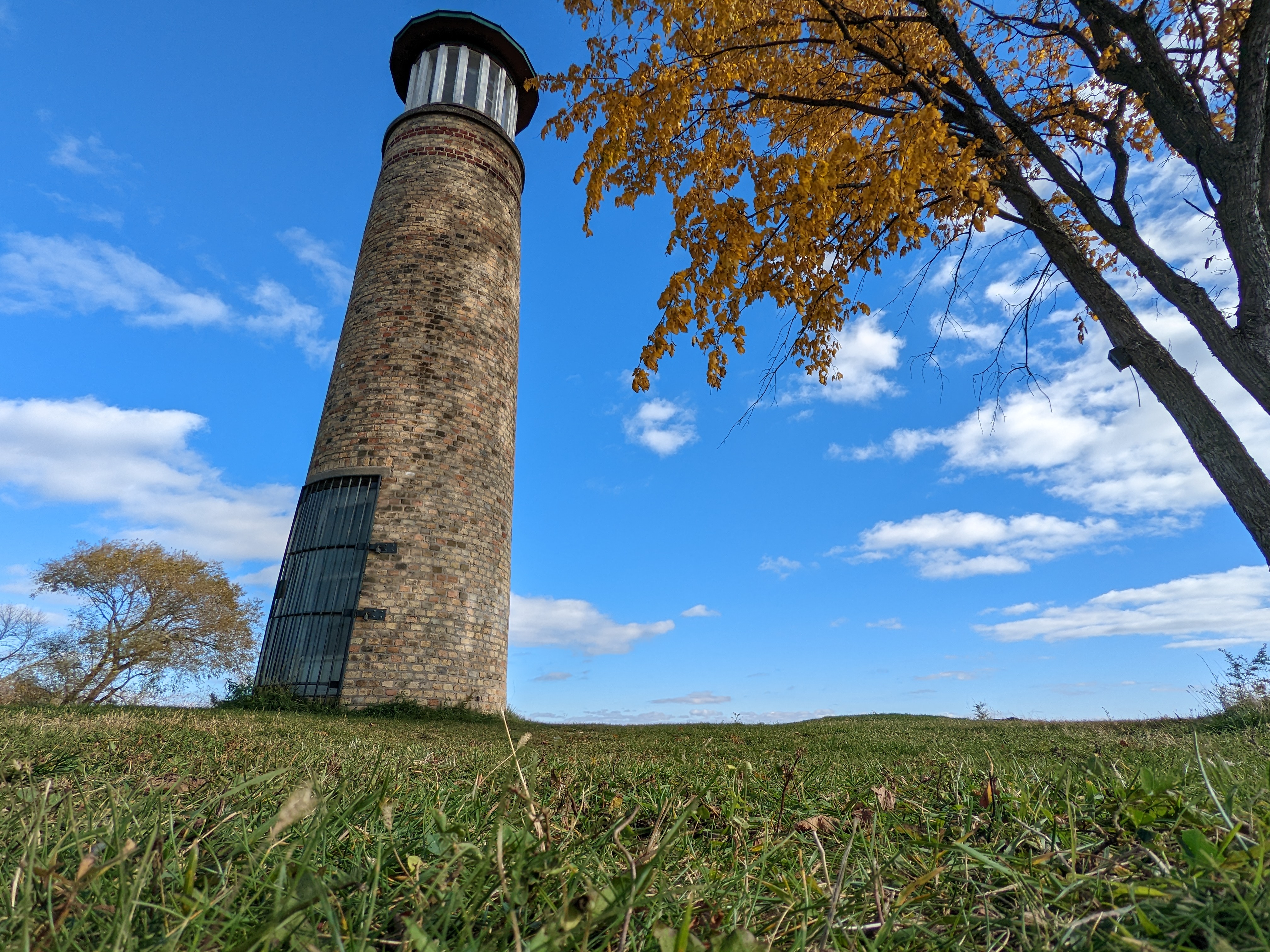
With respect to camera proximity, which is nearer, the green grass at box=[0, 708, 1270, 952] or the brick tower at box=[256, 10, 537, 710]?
the green grass at box=[0, 708, 1270, 952]

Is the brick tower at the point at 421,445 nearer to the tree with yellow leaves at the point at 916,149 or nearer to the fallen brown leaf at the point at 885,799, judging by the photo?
the tree with yellow leaves at the point at 916,149

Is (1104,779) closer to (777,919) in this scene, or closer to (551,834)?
(777,919)

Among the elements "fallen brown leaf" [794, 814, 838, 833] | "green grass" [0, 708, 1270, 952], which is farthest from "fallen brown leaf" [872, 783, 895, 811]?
"fallen brown leaf" [794, 814, 838, 833]

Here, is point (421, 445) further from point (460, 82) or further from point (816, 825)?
point (816, 825)

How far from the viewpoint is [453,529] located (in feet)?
38.7

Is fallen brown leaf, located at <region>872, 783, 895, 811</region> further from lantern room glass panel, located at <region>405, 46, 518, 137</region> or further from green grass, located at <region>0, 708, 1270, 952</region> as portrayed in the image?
lantern room glass panel, located at <region>405, 46, 518, 137</region>

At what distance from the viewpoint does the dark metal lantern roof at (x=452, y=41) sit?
15.0m

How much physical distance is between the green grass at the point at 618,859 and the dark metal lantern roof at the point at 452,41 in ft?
52.7

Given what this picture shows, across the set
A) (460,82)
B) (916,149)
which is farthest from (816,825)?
(460,82)

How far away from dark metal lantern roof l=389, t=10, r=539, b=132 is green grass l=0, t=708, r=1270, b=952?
16.1 m

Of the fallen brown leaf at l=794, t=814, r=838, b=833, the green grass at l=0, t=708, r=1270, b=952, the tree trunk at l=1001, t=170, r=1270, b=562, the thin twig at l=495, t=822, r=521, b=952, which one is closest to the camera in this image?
the thin twig at l=495, t=822, r=521, b=952

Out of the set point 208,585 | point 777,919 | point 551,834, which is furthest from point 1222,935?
point 208,585

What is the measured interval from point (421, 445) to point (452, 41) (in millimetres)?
10375

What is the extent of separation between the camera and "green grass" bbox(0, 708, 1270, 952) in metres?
1.08
